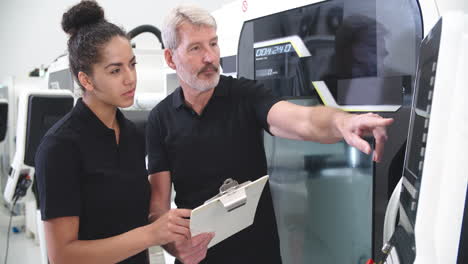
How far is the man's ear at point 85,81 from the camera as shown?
1125mm

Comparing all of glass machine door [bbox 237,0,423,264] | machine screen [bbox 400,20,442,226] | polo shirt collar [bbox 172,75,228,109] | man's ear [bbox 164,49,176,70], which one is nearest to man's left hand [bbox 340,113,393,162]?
machine screen [bbox 400,20,442,226]

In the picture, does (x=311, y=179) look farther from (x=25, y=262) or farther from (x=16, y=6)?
(x=16, y=6)

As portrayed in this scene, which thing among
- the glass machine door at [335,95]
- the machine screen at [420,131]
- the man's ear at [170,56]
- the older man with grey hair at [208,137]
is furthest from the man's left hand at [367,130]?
the man's ear at [170,56]

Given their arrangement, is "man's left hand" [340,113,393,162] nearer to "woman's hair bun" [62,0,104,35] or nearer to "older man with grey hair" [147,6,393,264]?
"older man with grey hair" [147,6,393,264]

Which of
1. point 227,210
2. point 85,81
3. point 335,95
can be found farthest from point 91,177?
point 335,95

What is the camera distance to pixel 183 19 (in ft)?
4.61

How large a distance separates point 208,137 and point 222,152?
7 cm

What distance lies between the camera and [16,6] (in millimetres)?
4586

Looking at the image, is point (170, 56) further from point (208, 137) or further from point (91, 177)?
point (91, 177)

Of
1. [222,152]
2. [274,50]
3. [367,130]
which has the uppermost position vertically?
[274,50]

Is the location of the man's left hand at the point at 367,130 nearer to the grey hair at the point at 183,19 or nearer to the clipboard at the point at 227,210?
the clipboard at the point at 227,210

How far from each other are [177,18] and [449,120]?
107cm

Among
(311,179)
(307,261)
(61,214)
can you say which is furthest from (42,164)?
(307,261)

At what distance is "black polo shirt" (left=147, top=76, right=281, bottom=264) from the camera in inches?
55.1
